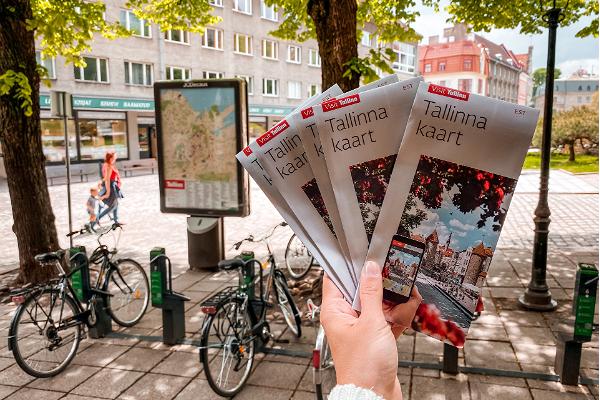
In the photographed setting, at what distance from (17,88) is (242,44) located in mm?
29572

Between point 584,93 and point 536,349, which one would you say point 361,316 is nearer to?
point 536,349

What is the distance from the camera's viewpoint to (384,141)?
1339 mm

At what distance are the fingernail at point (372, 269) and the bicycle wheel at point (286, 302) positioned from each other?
4.14 meters

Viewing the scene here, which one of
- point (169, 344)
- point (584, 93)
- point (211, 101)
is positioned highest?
point (584, 93)

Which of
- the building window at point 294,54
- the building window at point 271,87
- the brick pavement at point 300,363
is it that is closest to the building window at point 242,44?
the building window at point 271,87

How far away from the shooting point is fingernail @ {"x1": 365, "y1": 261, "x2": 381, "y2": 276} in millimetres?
1344

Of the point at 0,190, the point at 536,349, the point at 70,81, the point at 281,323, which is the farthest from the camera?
the point at 70,81

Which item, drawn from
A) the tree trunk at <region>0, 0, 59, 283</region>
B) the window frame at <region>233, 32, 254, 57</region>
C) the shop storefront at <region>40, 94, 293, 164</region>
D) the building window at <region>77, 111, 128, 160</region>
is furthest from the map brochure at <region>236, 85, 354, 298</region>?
the window frame at <region>233, 32, 254, 57</region>

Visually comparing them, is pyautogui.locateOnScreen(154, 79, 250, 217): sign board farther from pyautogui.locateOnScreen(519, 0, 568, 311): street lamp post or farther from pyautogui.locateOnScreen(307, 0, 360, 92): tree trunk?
pyautogui.locateOnScreen(519, 0, 568, 311): street lamp post

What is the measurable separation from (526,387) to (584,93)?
137214 mm

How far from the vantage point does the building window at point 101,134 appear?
2794 cm

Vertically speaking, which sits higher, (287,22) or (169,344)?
(287,22)

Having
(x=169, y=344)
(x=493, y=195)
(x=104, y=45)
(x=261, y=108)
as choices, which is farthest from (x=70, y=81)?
(x=493, y=195)

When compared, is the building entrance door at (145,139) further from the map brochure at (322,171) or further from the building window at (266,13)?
the map brochure at (322,171)
